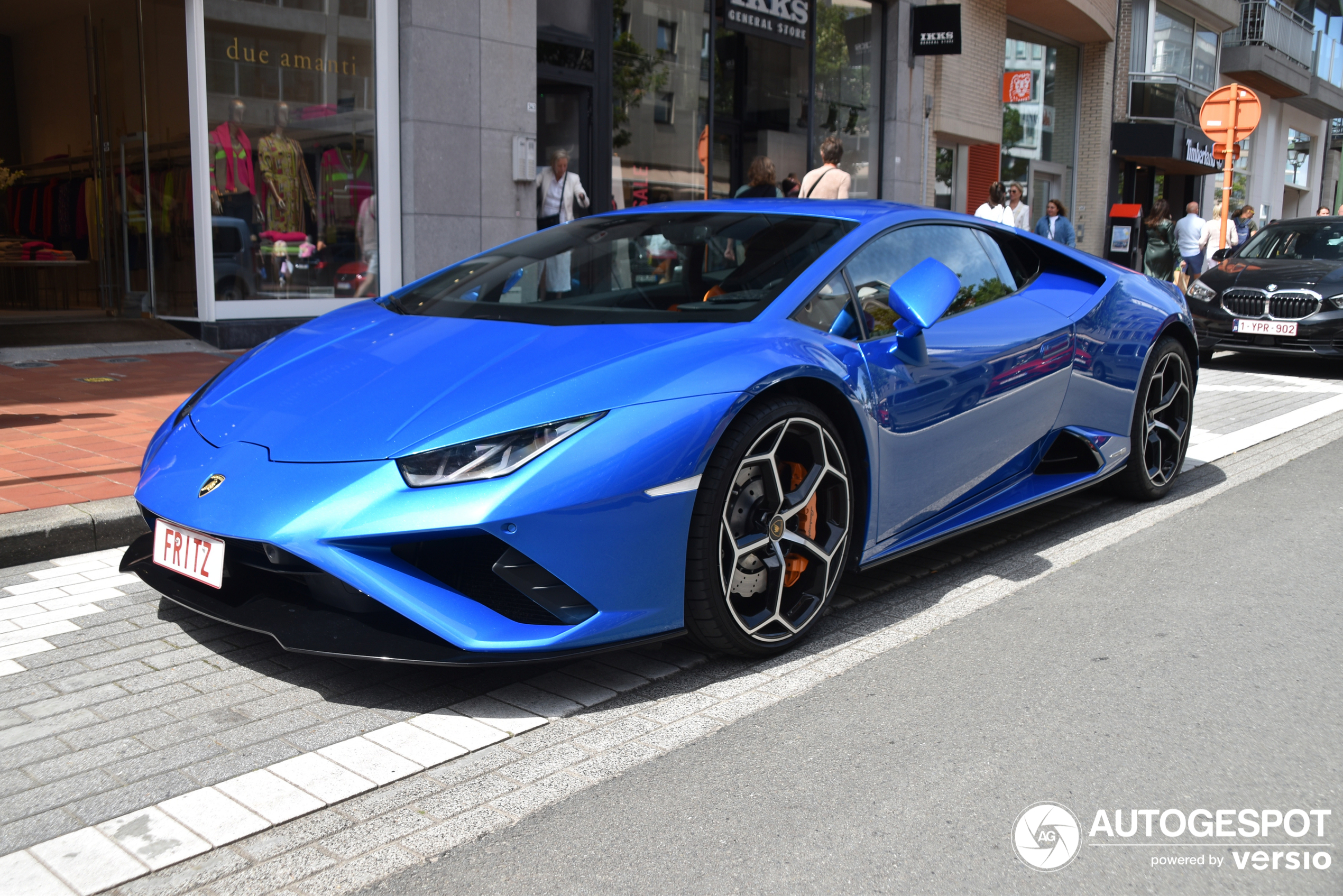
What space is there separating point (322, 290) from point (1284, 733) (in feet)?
29.1

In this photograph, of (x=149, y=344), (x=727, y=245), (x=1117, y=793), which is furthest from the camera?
(x=149, y=344)

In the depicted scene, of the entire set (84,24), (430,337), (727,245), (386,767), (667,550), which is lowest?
(386,767)

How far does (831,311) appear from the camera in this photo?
137 inches

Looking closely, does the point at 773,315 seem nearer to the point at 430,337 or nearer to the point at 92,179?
the point at 430,337

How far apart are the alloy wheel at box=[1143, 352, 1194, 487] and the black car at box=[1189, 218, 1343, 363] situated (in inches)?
203

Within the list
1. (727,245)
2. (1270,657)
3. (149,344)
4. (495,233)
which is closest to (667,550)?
(727,245)

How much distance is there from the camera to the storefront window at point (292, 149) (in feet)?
31.2

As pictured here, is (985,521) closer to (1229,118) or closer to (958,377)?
(958,377)

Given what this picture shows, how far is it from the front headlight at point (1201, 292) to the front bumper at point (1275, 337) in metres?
0.04

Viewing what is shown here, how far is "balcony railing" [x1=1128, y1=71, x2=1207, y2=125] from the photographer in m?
24.0

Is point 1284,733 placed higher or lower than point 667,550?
lower

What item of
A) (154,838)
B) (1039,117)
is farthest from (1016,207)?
(154,838)

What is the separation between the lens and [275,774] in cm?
250

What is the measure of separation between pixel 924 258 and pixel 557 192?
7.48 metres
